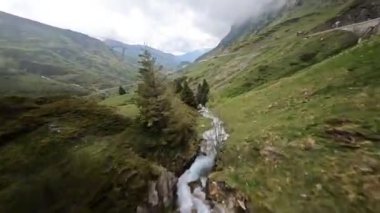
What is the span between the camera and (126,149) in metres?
40.0

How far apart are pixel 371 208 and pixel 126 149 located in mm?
23146

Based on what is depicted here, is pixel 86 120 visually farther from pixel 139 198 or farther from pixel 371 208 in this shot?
pixel 371 208

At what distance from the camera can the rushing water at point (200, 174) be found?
39438 millimetres

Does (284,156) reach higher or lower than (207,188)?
higher

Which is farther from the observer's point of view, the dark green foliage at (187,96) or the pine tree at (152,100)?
the dark green foliage at (187,96)

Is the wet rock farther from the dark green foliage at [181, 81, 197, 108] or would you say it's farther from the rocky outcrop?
the dark green foliage at [181, 81, 197, 108]

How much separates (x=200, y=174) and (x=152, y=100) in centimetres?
1092

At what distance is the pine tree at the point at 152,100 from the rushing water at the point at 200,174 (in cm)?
667

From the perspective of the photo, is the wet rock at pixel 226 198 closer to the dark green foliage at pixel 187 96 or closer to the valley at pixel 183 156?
the valley at pixel 183 156

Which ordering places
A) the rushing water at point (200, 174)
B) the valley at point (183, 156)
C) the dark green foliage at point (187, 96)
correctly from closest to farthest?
the valley at point (183, 156) → the rushing water at point (200, 174) → the dark green foliage at point (187, 96)

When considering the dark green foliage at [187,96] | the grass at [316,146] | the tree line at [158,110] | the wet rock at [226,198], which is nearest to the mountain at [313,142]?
the grass at [316,146]

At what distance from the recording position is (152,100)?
48781 mm

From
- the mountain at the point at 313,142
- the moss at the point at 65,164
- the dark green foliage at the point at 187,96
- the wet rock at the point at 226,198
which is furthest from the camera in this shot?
the dark green foliage at the point at 187,96

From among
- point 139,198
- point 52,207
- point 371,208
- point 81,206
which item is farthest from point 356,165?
point 52,207
